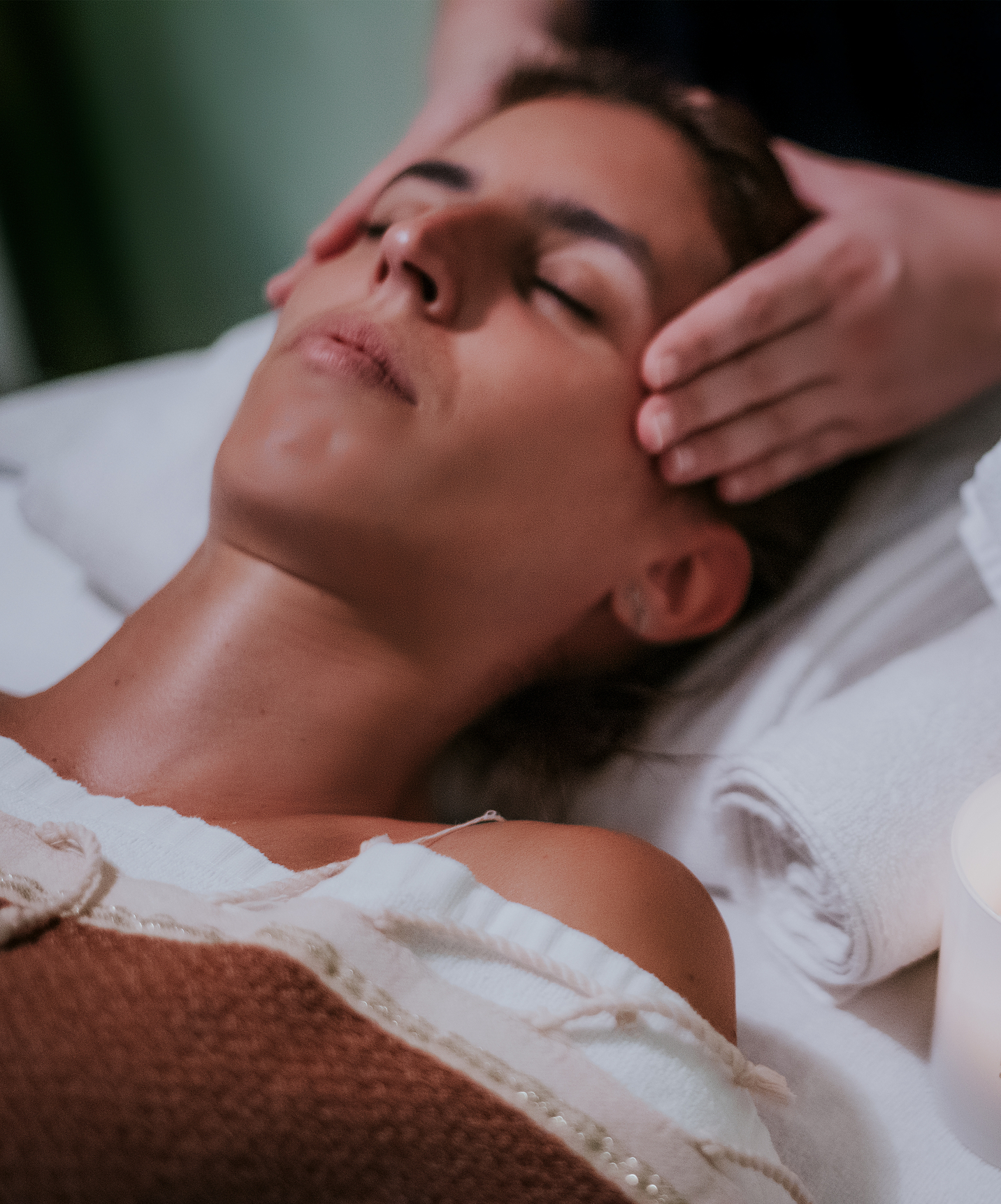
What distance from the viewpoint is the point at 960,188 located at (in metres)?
1.02

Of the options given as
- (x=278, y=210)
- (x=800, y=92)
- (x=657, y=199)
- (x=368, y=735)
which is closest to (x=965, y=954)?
(x=368, y=735)

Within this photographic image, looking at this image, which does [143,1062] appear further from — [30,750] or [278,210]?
[278,210]

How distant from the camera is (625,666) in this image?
933mm

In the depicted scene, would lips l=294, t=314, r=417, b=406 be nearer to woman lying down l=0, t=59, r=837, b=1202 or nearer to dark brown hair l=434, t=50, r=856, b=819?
woman lying down l=0, t=59, r=837, b=1202

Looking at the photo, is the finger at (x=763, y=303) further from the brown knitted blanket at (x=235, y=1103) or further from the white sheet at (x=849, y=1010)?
the brown knitted blanket at (x=235, y=1103)

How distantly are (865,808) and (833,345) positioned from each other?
0.40 metres

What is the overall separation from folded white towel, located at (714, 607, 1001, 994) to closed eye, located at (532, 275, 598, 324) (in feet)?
1.15

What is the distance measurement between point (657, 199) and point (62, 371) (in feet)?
4.85

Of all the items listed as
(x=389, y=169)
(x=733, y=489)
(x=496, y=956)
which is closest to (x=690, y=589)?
(x=733, y=489)

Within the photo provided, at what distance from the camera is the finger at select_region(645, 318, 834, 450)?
738 mm

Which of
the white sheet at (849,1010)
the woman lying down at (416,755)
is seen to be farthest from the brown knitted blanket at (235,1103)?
the white sheet at (849,1010)

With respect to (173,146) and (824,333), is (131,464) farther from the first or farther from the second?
(173,146)

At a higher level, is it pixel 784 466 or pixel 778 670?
pixel 784 466

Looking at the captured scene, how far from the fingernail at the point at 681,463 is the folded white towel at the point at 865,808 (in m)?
0.21
